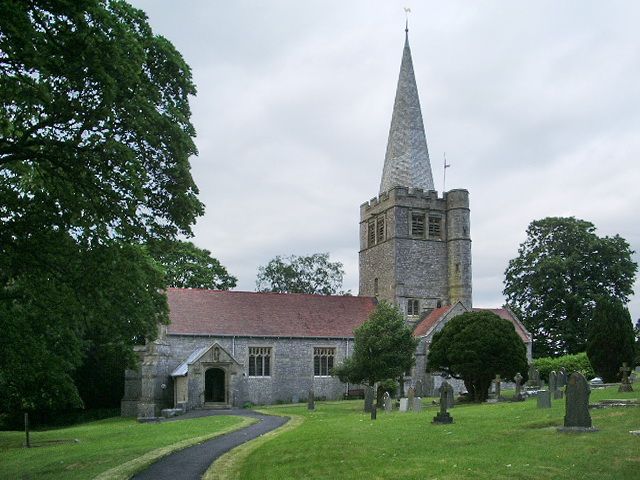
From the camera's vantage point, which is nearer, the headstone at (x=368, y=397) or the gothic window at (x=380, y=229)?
the headstone at (x=368, y=397)

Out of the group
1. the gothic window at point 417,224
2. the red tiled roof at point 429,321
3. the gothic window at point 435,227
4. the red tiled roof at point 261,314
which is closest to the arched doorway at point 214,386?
the red tiled roof at point 261,314

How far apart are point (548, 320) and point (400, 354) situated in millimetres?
24988

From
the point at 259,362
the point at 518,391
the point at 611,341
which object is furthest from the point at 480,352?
the point at 259,362

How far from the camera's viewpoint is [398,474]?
1215 cm

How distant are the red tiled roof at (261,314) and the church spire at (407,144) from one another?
9.73 meters

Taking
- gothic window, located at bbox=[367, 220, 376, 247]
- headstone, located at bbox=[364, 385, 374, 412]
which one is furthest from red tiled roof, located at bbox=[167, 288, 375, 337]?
headstone, located at bbox=[364, 385, 374, 412]

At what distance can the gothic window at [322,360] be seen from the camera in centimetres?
4234

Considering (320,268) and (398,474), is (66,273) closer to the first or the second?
(398,474)

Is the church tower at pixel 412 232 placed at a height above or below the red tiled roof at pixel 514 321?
above

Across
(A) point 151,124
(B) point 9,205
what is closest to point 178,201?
(A) point 151,124

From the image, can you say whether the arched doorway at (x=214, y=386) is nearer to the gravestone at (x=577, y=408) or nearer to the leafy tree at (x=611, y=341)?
the leafy tree at (x=611, y=341)

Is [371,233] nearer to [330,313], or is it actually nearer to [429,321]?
[330,313]

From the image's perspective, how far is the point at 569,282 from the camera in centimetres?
5244

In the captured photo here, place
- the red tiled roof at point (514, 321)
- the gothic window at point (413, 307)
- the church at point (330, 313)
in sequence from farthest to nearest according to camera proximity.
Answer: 1. the gothic window at point (413, 307)
2. the red tiled roof at point (514, 321)
3. the church at point (330, 313)
